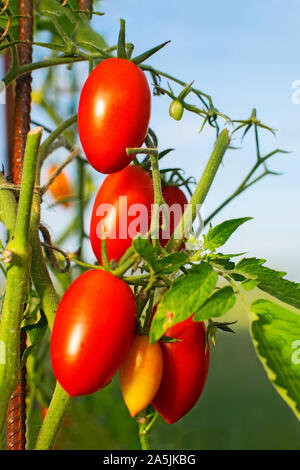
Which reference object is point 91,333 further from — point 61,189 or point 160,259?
point 61,189

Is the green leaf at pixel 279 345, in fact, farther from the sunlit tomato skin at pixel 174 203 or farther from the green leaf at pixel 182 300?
the sunlit tomato skin at pixel 174 203

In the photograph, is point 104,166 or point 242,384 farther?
point 242,384

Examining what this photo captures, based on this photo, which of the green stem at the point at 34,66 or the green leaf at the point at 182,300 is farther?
the green stem at the point at 34,66

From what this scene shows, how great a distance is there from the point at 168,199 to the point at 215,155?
→ 8 cm

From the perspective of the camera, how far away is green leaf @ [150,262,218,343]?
0.30 m

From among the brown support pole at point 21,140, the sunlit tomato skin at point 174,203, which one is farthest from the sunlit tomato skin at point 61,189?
the sunlit tomato skin at point 174,203

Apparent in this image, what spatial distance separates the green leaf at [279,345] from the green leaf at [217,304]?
0.6 inches

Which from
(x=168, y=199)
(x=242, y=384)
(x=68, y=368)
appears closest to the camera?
(x=68, y=368)

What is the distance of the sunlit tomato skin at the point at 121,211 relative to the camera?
0.40 metres

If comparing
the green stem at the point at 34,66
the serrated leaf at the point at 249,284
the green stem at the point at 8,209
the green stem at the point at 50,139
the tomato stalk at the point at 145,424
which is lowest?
the tomato stalk at the point at 145,424
